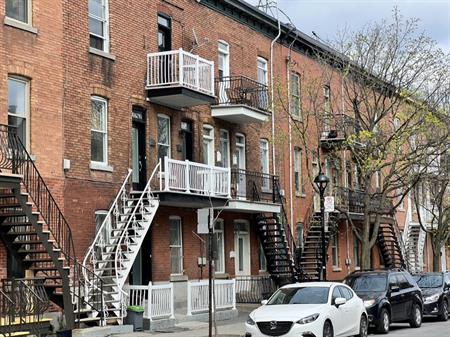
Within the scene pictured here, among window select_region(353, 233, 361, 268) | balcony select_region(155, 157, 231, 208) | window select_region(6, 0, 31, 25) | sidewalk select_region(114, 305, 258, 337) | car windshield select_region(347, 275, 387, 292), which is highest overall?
window select_region(6, 0, 31, 25)

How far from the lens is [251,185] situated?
1178 inches

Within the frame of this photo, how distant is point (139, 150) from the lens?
24.3 metres

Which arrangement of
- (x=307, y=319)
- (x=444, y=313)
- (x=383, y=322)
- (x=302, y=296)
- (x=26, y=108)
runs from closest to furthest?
(x=307, y=319) → (x=302, y=296) → (x=26, y=108) → (x=383, y=322) → (x=444, y=313)

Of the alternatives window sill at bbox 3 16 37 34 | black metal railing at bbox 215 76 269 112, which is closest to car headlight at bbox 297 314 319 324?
window sill at bbox 3 16 37 34

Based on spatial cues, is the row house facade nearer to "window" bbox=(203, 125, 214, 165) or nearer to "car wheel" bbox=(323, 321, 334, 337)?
"window" bbox=(203, 125, 214, 165)

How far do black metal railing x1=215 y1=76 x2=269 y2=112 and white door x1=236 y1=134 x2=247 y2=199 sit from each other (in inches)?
68.9

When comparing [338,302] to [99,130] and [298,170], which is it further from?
[298,170]

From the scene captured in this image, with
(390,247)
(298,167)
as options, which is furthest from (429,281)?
(390,247)

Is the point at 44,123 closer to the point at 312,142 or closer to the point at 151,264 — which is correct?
the point at 151,264

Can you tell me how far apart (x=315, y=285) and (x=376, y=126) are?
12840 mm

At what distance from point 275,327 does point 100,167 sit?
8.20m

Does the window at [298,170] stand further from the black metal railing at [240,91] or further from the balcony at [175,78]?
the balcony at [175,78]

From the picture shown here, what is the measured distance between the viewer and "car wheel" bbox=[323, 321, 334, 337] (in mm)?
16391

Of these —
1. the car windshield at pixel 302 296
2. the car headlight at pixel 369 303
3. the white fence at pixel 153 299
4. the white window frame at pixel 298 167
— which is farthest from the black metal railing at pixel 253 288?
the car windshield at pixel 302 296
